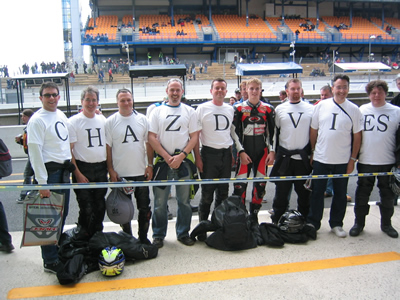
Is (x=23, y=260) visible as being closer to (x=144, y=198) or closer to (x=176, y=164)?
(x=144, y=198)

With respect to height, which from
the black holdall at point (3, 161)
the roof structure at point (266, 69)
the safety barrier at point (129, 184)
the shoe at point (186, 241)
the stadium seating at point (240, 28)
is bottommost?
the shoe at point (186, 241)

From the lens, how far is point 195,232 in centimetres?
392

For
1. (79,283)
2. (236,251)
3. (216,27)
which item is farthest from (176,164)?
(216,27)

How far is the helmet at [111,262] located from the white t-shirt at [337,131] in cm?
270

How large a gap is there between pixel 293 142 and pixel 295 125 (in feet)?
0.74

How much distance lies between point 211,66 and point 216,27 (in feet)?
44.5

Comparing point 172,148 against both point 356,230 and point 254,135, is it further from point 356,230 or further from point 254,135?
point 356,230

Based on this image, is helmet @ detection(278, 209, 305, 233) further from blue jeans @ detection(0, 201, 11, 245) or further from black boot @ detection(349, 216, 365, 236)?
blue jeans @ detection(0, 201, 11, 245)

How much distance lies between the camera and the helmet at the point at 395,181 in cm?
396

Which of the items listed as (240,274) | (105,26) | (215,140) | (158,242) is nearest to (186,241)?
(158,242)

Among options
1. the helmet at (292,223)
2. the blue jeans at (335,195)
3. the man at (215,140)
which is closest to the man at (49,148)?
the man at (215,140)

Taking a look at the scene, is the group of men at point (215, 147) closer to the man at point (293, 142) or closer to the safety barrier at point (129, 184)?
the man at point (293, 142)

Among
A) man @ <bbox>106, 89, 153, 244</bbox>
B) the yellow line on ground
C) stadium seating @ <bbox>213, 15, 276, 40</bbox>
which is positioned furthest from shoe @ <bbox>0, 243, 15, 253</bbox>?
stadium seating @ <bbox>213, 15, 276, 40</bbox>

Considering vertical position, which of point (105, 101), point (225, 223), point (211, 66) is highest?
point (211, 66)
